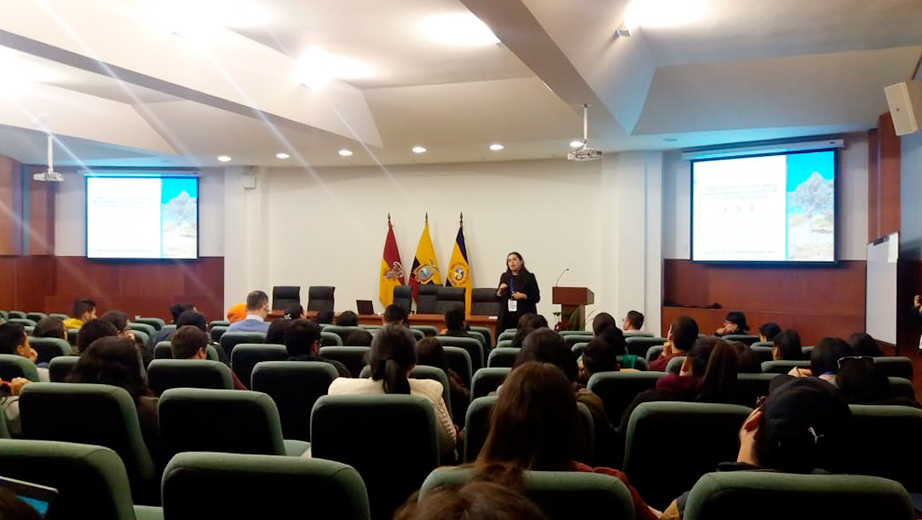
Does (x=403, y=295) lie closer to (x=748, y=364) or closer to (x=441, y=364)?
(x=441, y=364)

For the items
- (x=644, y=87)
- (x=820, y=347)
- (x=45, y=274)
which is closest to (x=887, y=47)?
(x=644, y=87)

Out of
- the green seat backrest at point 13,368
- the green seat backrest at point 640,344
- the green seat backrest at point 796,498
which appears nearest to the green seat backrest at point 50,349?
the green seat backrest at point 13,368

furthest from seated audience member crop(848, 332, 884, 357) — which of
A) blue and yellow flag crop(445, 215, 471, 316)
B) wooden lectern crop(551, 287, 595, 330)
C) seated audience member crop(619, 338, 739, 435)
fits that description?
blue and yellow flag crop(445, 215, 471, 316)

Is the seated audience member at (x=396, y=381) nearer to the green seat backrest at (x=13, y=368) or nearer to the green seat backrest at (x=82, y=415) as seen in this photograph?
the green seat backrest at (x=82, y=415)

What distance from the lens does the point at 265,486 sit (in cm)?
157

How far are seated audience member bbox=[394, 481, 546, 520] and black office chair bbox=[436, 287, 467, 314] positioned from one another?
10.0 m

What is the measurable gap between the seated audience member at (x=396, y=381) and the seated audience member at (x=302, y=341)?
2.60ft

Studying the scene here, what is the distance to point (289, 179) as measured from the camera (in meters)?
13.2

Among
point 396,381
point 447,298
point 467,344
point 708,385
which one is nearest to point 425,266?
point 447,298

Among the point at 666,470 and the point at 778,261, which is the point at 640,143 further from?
the point at 666,470

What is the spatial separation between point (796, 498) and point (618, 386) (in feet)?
6.49

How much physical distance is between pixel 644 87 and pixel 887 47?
241 centimetres

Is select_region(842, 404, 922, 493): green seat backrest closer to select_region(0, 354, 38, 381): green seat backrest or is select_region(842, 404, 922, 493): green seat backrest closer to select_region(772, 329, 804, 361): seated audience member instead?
select_region(772, 329, 804, 361): seated audience member

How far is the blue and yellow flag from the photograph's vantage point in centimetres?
1211
